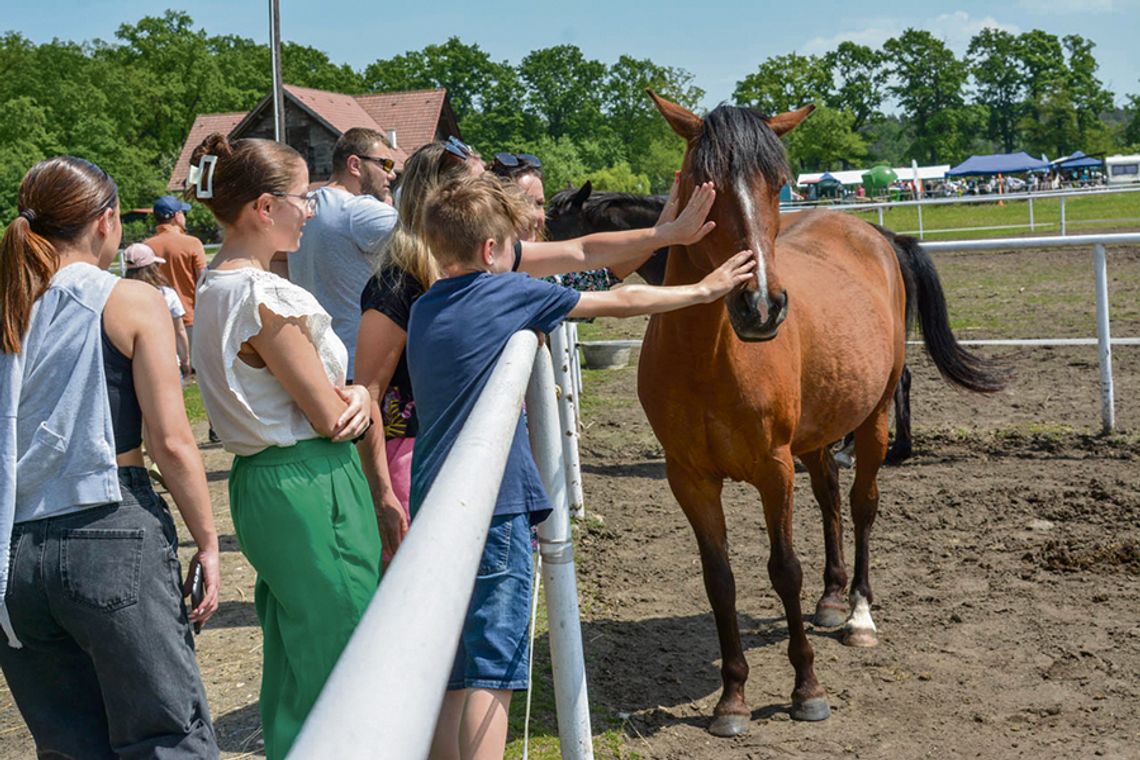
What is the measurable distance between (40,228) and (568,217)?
Answer: 552 centimetres

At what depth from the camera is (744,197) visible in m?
3.43

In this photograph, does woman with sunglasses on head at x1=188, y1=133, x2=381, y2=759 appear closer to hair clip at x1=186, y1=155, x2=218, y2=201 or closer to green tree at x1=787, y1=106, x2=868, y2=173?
hair clip at x1=186, y1=155, x2=218, y2=201

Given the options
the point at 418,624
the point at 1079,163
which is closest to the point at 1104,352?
the point at 418,624

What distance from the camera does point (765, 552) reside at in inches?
229

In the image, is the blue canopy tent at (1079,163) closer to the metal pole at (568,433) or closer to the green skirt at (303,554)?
the metal pole at (568,433)

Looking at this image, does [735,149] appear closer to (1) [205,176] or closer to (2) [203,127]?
(1) [205,176]

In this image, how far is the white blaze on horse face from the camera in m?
3.22

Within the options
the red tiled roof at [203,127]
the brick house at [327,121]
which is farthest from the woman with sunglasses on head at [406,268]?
the red tiled roof at [203,127]

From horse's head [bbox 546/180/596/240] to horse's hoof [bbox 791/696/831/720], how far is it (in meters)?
4.43

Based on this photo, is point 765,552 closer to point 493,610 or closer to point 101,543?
point 493,610

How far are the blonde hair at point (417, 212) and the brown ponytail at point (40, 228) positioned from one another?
0.79 metres

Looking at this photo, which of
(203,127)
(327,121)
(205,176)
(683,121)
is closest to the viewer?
(205,176)

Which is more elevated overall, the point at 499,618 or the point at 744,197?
the point at 744,197

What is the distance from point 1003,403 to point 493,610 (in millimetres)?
7419
